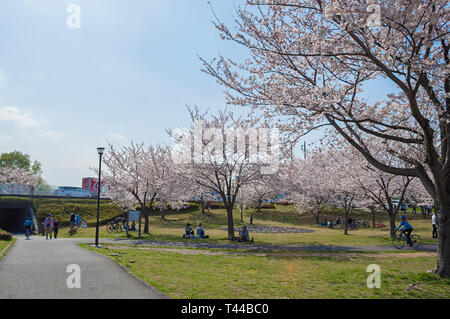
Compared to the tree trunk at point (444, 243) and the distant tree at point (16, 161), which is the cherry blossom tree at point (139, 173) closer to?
the tree trunk at point (444, 243)

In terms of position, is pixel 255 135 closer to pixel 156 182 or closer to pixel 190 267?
pixel 156 182

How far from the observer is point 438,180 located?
29.5ft

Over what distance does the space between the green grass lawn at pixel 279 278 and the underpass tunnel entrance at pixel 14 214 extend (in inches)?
1457


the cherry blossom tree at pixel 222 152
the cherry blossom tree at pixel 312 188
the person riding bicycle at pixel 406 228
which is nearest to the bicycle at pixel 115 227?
the cherry blossom tree at pixel 222 152

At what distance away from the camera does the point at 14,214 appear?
4481 centimetres

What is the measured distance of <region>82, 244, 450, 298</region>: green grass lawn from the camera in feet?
24.3

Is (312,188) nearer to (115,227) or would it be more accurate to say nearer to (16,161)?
(115,227)

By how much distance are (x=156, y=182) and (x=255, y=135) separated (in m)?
11.0

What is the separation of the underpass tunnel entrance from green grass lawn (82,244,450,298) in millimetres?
37012

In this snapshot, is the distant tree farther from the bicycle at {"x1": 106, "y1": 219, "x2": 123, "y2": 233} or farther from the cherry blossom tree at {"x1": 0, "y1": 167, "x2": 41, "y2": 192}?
the bicycle at {"x1": 106, "y1": 219, "x2": 123, "y2": 233}

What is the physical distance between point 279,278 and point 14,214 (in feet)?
154

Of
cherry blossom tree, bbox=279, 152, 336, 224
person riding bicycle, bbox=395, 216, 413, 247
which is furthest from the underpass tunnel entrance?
person riding bicycle, bbox=395, 216, 413, 247
